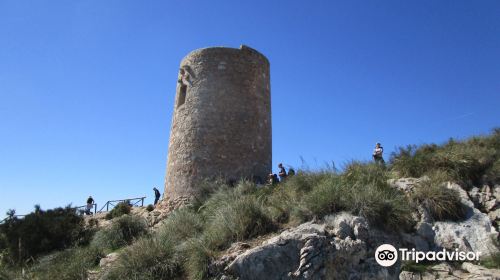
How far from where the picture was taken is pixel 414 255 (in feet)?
22.2

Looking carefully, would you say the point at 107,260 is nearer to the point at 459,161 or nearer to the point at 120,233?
the point at 120,233

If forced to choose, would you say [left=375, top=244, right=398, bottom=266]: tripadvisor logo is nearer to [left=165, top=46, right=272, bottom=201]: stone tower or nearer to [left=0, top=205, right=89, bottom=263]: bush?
[left=165, top=46, right=272, bottom=201]: stone tower

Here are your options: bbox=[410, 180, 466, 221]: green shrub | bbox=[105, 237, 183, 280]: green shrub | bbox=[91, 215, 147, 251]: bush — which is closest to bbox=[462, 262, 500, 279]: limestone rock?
bbox=[410, 180, 466, 221]: green shrub

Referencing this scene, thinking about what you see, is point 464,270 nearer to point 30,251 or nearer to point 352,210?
point 352,210

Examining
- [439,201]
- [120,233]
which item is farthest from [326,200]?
[120,233]

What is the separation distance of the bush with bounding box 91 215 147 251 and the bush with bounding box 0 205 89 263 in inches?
67.8

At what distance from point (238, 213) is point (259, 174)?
496 cm

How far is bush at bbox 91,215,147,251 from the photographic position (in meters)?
10.8

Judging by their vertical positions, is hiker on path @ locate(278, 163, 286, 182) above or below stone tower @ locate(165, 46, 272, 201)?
below

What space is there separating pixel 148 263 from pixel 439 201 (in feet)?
18.2

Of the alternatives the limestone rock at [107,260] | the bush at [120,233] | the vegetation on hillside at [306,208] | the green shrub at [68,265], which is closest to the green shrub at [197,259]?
the vegetation on hillside at [306,208]

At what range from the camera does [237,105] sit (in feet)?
43.1

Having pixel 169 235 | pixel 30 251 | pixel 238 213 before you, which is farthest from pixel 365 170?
pixel 30 251

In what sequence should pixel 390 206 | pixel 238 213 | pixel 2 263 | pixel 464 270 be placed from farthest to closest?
pixel 2 263 < pixel 238 213 < pixel 390 206 < pixel 464 270
